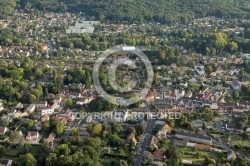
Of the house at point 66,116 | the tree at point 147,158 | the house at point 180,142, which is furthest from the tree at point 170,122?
the house at point 66,116

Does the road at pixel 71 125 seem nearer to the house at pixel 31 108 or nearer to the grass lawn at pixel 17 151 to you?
the grass lawn at pixel 17 151

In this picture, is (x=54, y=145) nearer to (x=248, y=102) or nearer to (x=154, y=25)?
(x=248, y=102)

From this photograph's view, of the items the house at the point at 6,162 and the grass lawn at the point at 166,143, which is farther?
the grass lawn at the point at 166,143

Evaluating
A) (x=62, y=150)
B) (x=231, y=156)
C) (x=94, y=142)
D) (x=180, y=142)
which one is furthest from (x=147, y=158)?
(x=231, y=156)

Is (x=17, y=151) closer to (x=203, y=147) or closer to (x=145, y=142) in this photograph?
(x=145, y=142)

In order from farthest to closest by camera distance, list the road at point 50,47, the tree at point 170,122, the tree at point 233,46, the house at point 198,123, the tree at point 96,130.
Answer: the tree at point 233,46 → the road at point 50,47 → the house at point 198,123 → the tree at point 170,122 → the tree at point 96,130

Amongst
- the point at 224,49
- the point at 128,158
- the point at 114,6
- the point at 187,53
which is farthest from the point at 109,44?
the point at 128,158
